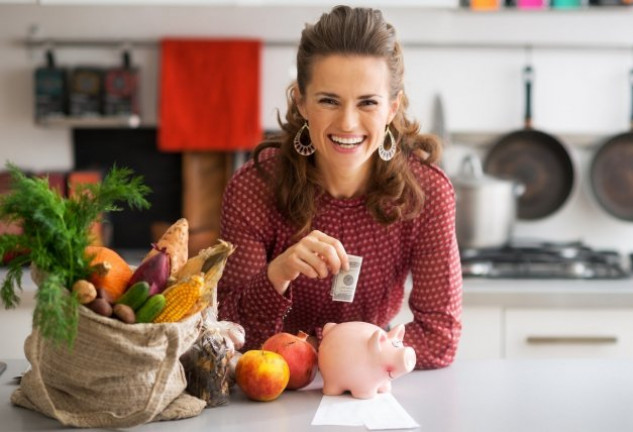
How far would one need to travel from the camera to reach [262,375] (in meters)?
1.46

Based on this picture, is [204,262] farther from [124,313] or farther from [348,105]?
[348,105]

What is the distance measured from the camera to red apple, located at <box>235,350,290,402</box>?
1468 millimetres

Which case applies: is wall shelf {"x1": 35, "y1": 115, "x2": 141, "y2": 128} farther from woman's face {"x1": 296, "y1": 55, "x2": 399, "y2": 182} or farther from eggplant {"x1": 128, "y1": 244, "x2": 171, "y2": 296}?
eggplant {"x1": 128, "y1": 244, "x2": 171, "y2": 296}

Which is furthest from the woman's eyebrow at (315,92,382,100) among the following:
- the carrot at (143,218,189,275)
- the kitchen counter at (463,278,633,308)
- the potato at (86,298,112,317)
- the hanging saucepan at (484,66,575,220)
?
the hanging saucepan at (484,66,575,220)

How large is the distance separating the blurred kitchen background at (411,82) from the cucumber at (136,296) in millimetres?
1816

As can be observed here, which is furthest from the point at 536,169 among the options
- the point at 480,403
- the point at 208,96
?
the point at 480,403

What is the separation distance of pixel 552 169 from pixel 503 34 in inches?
19.6

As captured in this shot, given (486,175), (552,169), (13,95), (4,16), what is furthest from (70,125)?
(552,169)

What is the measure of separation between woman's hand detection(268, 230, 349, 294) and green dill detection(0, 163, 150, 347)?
411 mm

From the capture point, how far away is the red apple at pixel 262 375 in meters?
1.47

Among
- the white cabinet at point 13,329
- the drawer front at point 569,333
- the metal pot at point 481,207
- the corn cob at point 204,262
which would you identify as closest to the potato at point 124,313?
the corn cob at point 204,262

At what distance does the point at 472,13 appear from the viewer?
10.6 ft

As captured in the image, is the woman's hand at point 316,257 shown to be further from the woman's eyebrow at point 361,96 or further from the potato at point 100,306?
the potato at point 100,306

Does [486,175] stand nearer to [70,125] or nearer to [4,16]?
[70,125]
